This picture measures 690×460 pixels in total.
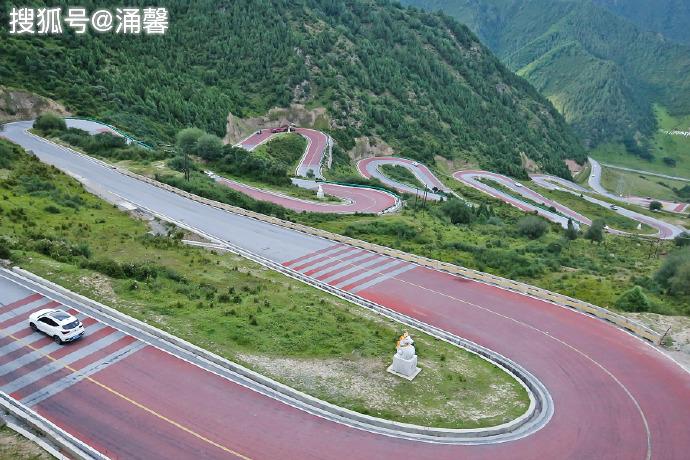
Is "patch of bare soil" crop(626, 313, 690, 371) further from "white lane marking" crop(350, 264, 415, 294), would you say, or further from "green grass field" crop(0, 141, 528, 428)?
"white lane marking" crop(350, 264, 415, 294)

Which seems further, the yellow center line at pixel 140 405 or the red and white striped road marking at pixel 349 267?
the red and white striped road marking at pixel 349 267

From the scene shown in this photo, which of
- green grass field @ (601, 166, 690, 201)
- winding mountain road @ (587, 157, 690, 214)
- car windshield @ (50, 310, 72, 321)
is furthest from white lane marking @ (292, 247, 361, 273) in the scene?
green grass field @ (601, 166, 690, 201)

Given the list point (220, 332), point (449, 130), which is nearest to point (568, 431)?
point (220, 332)

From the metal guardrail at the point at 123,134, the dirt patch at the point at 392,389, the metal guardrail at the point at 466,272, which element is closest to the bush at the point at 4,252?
the dirt patch at the point at 392,389

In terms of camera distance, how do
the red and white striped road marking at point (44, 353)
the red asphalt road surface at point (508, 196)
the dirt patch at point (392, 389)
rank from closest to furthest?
the red and white striped road marking at point (44, 353)
the dirt patch at point (392, 389)
the red asphalt road surface at point (508, 196)

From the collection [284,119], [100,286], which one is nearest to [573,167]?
[284,119]

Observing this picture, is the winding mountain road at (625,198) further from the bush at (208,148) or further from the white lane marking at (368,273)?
the white lane marking at (368,273)
